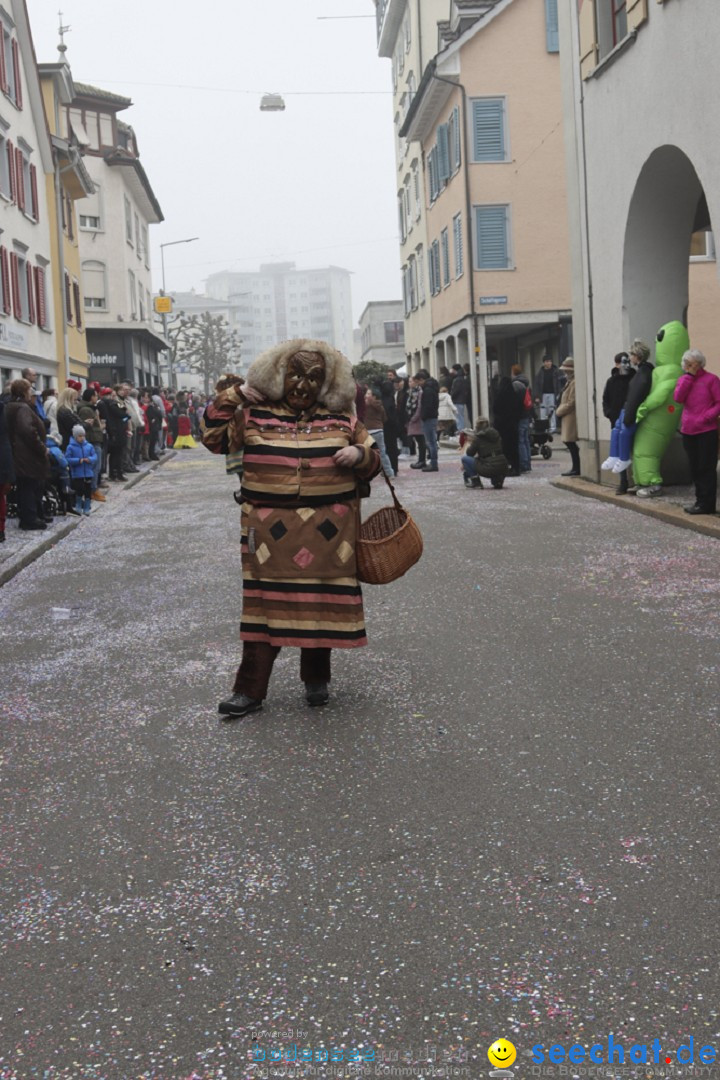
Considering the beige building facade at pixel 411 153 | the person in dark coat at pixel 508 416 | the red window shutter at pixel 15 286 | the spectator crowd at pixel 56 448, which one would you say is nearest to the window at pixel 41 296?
the red window shutter at pixel 15 286

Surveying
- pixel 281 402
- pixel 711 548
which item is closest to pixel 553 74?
pixel 711 548

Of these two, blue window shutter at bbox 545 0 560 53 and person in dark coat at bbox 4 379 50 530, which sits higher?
blue window shutter at bbox 545 0 560 53

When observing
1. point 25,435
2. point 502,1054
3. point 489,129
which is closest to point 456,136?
point 489,129

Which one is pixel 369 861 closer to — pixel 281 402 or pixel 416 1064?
pixel 416 1064

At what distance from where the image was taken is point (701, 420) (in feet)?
39.6

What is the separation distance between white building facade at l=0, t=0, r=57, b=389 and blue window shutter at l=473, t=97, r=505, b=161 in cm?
1114

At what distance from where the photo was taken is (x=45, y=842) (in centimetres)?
426

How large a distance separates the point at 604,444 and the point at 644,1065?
48.9 feet

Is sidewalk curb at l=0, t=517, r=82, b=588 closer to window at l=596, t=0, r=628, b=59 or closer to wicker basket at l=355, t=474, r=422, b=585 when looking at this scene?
wicker basket at l=355, t=474, r=422, b=585

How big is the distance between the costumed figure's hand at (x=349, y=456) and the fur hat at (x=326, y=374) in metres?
0.24

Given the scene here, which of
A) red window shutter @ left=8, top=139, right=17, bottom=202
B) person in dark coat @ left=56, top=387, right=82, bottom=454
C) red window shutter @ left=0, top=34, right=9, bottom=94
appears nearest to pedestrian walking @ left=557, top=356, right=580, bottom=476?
person in dark coat @ left=56, top=387, right=82, bottom=454

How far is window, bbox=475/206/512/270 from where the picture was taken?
33344 millimetres

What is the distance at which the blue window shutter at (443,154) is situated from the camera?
3542 cm

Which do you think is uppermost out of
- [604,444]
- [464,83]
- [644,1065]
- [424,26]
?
[424,26]
